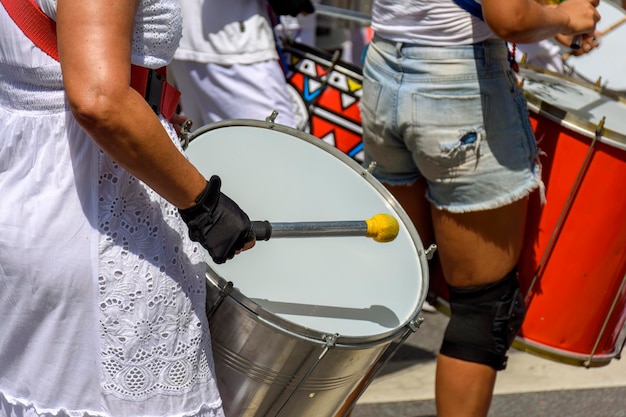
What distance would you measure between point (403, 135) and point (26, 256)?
1.12 m

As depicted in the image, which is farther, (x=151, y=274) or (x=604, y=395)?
(x=604, y=395)

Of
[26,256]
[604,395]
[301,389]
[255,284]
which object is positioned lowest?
[604,395]

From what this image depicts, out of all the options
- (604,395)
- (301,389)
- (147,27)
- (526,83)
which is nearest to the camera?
(147,27)

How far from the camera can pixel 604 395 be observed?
10.2 ft

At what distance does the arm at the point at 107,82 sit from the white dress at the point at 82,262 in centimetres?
10

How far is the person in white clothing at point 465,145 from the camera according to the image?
87.3 inches

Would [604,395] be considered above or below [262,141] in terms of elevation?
below

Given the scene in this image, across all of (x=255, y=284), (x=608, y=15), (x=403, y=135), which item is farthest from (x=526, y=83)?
(x=608, y=15)

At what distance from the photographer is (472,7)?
7.20 feet

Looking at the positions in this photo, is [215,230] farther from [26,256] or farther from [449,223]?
[449,223]

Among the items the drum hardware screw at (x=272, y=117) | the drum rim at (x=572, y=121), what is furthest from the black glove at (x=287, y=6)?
the drum hardware screw at (x=272, y=117)

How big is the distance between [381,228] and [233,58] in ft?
4.16

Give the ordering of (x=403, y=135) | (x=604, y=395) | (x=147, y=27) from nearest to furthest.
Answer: (x=147, y=27) < (x=403, y=135) < (x=604, y=395)

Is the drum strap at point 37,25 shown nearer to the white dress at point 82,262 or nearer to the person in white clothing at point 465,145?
the white dress at point 82,262
